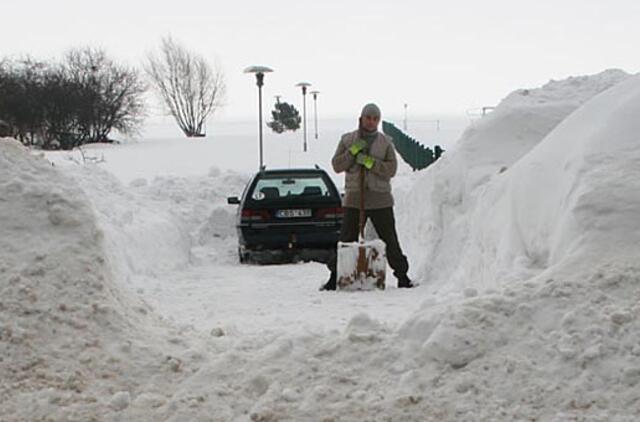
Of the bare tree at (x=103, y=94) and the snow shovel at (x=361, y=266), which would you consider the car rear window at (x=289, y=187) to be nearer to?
the snow shovel at (x=361, y=266)

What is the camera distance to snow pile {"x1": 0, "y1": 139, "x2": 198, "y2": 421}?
371cm

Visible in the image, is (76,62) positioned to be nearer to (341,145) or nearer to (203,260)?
(203,260)

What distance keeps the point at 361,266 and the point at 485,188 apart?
1.64 metres

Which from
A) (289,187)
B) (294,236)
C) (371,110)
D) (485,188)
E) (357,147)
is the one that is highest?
(371,110)

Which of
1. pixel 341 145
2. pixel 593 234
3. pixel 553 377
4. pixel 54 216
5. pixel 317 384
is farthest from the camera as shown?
pixel 341 145

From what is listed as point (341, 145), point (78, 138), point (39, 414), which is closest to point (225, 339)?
point (39, 414)

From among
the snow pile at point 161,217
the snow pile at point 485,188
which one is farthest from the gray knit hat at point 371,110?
the snow pile at point 161,217

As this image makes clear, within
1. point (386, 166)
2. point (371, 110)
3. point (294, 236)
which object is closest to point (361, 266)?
point (386, 166)

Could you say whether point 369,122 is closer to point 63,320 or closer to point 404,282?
point 404,282

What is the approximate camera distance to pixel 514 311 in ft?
12.8

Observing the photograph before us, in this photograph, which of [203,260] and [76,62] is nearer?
[203,260]

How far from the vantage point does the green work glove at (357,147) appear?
308 inches

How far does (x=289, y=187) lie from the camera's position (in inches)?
453

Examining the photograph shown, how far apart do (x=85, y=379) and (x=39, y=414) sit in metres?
0.34
